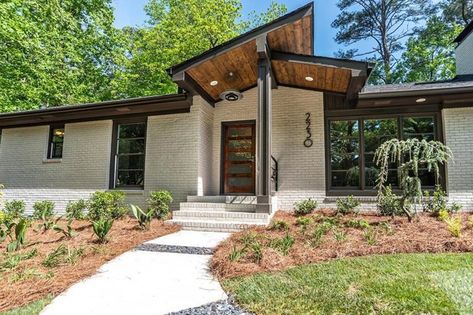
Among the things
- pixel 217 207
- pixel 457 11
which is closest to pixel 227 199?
pixel 217 207

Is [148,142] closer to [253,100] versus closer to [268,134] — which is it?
[253,100]

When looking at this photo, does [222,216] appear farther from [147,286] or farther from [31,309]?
[31,309]

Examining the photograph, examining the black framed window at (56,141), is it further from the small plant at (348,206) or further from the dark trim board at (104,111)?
the small plant at (348,206)

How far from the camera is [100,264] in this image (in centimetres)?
377

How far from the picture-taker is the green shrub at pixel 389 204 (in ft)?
19.9

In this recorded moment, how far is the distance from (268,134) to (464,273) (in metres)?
4.00

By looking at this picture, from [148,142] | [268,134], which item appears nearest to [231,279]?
[268,134]

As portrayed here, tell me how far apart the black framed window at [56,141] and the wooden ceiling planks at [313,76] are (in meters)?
7.11

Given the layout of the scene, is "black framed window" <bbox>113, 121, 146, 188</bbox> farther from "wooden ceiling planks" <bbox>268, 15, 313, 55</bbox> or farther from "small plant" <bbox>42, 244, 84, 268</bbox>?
"wooden ceiling planks" <bbox>268, 15, 313, 55</bbox>

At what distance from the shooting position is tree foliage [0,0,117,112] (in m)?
12.1

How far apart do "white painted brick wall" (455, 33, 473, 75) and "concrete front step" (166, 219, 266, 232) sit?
9459 millimetres

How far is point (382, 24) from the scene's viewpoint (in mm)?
18375

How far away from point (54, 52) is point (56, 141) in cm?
748

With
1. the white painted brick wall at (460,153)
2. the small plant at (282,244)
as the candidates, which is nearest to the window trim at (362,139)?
the white painted brick wall at (460,153)
